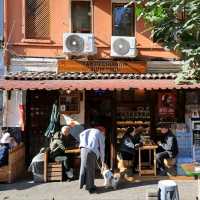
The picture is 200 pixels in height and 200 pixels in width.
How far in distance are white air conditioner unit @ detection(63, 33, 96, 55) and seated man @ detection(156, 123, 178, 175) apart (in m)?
3.39

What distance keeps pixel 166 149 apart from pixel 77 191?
304cm

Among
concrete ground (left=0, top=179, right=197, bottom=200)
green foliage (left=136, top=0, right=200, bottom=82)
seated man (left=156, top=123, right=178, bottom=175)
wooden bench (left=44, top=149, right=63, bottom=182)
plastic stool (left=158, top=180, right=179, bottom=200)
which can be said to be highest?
green foliage (left=136, top=0, right=200, bottom=82)

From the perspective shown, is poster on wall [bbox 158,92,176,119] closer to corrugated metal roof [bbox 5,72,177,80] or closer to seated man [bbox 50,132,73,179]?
corrugated metal roof [bbox 5,72,177,80]

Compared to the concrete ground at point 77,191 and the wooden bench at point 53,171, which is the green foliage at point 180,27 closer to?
the concrete ground at point 77,191

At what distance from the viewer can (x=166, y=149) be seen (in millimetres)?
13141

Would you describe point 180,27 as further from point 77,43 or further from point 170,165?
point 77,43

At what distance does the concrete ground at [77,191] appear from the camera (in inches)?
429

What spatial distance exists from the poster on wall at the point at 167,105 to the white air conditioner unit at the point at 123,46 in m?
1.56

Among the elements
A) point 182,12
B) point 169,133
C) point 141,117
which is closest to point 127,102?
point 141,117

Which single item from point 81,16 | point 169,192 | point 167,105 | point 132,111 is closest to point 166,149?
point 167,105

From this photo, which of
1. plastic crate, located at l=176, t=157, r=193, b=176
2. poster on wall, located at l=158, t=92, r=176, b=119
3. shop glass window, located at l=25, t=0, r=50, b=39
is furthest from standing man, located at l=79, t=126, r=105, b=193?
shop glass window, located at l=25, t=0, r=50, b=39

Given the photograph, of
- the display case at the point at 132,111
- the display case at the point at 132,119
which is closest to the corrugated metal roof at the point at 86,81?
the display case at the point at 132,111

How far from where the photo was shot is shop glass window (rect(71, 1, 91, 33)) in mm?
14969

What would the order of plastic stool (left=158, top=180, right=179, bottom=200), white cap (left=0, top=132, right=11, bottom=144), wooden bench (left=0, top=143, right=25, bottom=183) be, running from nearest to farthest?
plastic stool (left=158, top=180, right=179, bottom=200) → wooden bench (left=0, top=143, right=25, bottom=183) → white cap (left=0, top=132, right=11, bottom=144)
